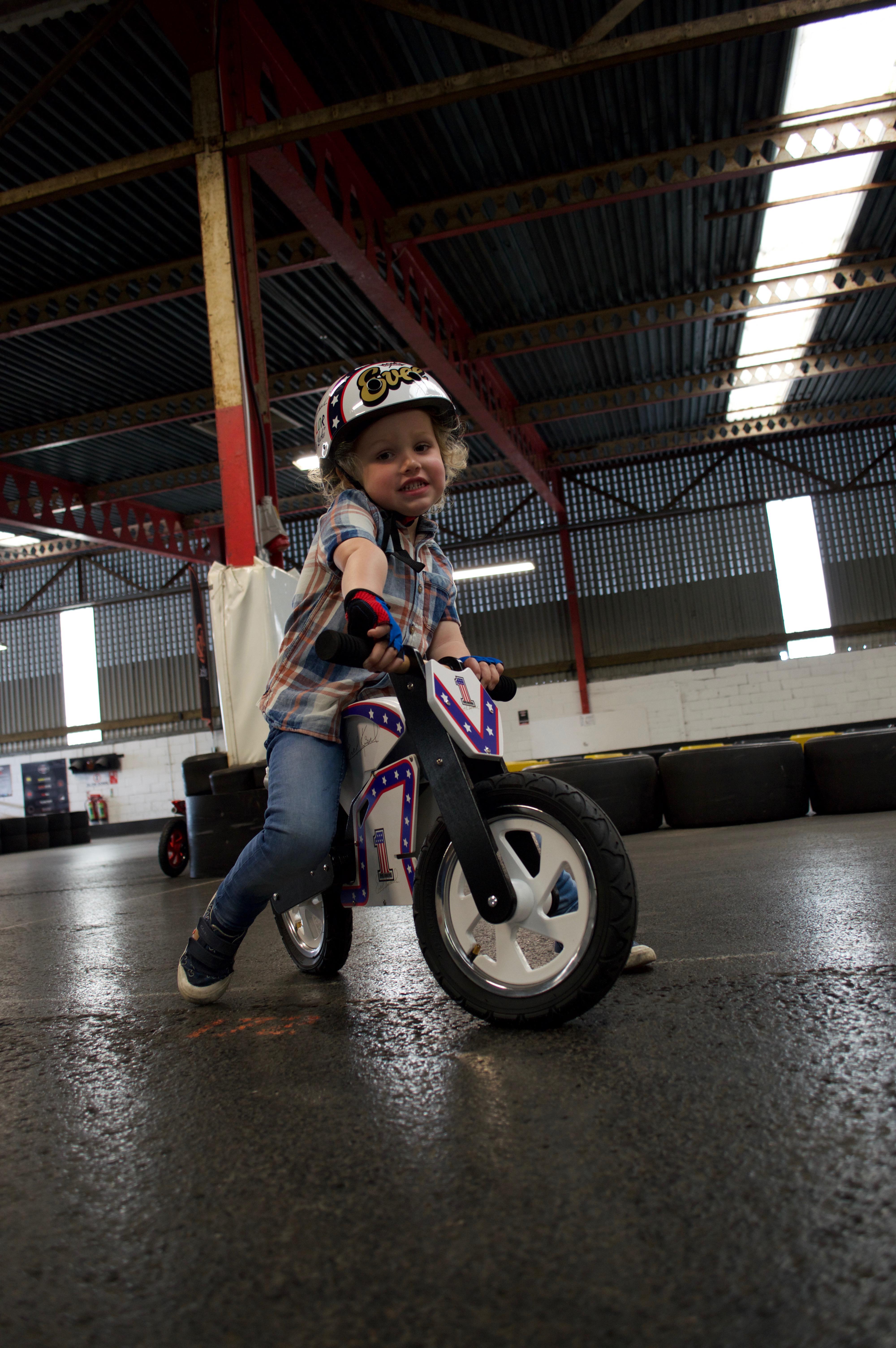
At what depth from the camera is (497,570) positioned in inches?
648

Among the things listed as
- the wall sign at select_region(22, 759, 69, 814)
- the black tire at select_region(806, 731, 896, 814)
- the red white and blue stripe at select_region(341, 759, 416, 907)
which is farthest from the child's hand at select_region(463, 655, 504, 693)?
the wall sign at select_region(22, 759, 69, 814)

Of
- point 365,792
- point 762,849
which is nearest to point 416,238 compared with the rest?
point 762,849

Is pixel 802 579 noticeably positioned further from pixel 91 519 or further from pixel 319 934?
pixel 319 934

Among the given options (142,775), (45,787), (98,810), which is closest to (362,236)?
(142,775)

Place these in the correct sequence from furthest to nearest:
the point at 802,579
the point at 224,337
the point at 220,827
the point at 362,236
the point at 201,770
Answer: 1. the point at 802,579
2. the point at 362,236
3. the point at 201,770
4. the point at 224,337
5. the point at 220,827

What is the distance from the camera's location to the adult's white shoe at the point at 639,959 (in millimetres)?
1940

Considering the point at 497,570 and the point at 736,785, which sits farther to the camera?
the point at 497,570

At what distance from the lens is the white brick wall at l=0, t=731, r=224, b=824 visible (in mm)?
18672

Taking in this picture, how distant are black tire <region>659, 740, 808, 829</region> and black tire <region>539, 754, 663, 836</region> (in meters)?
0.13

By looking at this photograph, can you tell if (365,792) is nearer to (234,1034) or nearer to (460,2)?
(234,1034)

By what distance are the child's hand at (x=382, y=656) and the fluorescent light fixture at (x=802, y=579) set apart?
16119mm

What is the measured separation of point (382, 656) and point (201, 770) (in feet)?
17.2

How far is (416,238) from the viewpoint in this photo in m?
8.44

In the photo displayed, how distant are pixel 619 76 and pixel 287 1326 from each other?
843 centimetres
